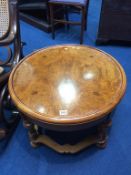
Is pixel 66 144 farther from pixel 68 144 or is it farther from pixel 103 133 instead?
pixel 103 133

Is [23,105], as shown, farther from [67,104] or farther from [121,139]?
[121,139]

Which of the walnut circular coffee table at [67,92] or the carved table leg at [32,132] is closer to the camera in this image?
the walnut circular coffee table at [67,92]

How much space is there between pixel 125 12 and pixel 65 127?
1953 millimetres

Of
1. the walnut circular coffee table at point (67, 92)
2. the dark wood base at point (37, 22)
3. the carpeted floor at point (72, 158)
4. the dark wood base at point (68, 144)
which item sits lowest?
the carpeted floor at point (72, 158)

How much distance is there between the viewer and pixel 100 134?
59.5 inches

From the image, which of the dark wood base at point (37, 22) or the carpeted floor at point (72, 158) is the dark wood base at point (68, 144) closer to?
the carpeted floor at point (72, 158)

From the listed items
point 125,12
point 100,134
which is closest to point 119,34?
point 125,12

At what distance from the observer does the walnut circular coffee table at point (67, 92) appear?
1.21 meters

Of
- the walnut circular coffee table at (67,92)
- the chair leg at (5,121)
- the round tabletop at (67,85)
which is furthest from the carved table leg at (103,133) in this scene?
the chair leg at (5,121)

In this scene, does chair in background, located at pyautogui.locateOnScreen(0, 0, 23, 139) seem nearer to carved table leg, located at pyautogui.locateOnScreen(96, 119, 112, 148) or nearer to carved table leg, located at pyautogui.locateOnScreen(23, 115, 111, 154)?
carved table leg, located at pyautogui.locateOnScreen(23, 115, 111, 154)

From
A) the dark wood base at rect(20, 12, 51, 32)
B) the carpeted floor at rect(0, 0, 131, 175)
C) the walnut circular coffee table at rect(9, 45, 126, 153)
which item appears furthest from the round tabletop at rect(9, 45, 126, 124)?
the dark wood base at rect(20, 12, 51, 32)

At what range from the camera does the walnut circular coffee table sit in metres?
1.21

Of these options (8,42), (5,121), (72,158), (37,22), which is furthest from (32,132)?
(37,22)

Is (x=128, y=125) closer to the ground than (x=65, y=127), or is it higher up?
closer to the ground
